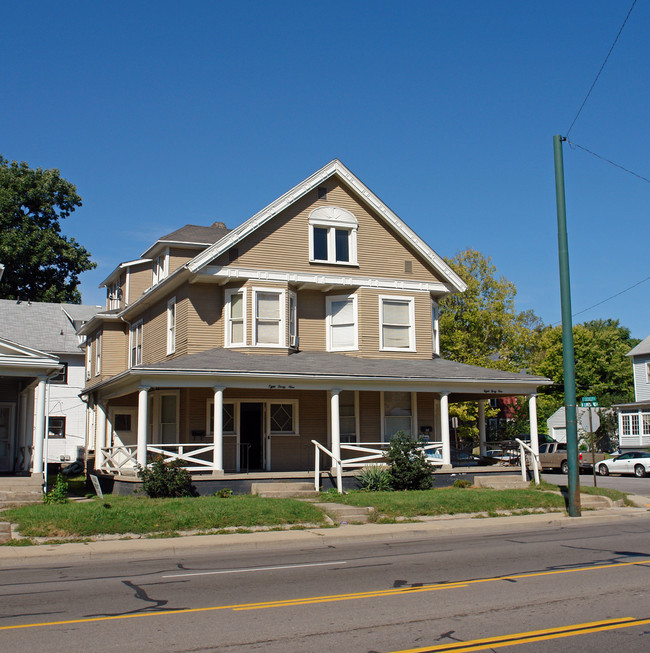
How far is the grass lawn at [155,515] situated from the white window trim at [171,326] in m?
8.10

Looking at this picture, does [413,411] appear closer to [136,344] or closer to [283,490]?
[283,490]

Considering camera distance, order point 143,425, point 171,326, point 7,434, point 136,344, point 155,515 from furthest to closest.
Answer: point 136,344, point 171,326, point 7,434, point 143,425, point 155,515

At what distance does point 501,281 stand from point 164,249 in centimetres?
2269

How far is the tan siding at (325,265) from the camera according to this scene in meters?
25.2

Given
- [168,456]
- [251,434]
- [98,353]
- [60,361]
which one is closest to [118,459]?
[168,456]

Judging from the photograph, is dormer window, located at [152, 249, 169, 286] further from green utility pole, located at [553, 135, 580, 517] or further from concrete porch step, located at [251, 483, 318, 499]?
green utility pole, located at [553, 135, 580, 517]

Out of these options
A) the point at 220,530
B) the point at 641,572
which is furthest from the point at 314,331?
the point at 641,572

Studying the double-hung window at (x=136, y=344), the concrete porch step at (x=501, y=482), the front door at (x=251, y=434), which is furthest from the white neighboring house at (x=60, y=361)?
the concrete porch step at (x=501, y=482)

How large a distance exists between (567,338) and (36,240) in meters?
44.2

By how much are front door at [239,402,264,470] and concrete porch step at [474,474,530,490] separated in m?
7.04

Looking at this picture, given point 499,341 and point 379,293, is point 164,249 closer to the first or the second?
point 379,293

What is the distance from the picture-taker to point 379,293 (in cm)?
2650

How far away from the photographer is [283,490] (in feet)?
69.3

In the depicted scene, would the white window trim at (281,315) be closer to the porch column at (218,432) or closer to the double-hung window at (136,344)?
the porch column at (218,432)
